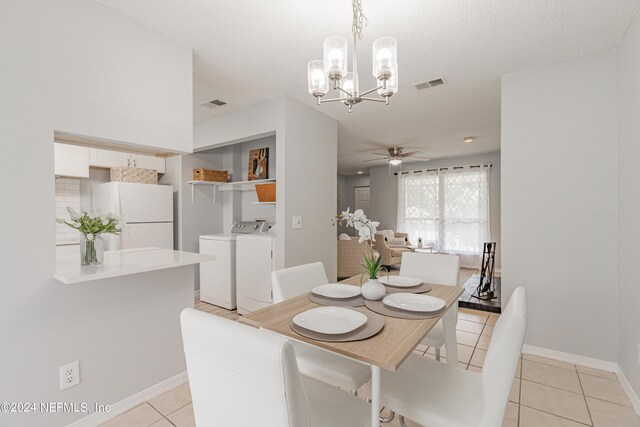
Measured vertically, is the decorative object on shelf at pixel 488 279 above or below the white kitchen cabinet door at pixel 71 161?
below

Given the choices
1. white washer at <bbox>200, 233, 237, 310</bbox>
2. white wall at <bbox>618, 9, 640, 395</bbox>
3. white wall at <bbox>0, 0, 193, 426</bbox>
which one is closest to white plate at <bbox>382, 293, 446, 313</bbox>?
white wall at <bbox>618, 9, 640, 395</bbox>

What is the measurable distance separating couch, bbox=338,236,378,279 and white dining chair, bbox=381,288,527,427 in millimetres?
4143

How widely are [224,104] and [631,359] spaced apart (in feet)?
13.2

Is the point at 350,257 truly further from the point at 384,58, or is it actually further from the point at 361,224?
the point at 384,58

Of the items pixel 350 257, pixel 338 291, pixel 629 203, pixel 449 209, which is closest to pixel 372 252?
pixel 338 291

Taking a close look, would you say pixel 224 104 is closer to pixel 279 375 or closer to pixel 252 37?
pixel 252 37

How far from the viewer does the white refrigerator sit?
346cm

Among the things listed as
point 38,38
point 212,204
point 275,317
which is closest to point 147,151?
point 38,38

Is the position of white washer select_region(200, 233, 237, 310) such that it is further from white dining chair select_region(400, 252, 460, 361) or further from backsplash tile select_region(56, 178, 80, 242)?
white dining chair select_region(400, 252, 460, 361)

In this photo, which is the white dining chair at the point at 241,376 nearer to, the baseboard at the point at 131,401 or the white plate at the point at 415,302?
the white plate at the point at 415,302

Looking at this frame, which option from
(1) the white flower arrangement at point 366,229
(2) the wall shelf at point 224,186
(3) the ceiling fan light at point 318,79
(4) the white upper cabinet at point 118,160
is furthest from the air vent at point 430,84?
(4) the white upper cabinet at point 118,160

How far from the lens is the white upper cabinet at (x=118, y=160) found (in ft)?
11.8

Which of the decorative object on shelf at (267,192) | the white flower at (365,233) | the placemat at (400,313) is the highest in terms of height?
the decorative object on shelf at (267,192)

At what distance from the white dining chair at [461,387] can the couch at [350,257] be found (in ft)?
13.6
